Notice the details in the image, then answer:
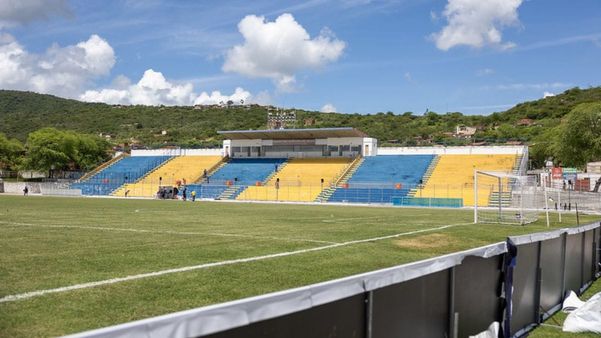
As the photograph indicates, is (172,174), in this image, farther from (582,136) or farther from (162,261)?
(162,261)

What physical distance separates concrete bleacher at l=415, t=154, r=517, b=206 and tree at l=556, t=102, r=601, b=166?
586 centimetres

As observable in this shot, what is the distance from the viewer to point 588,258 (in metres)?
12.0

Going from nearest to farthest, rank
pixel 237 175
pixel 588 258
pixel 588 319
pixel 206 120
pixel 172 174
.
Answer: pixel 588 319 < pixel 588 258 < pixel 237 175 < pixel 172 174 < pixel 206 120

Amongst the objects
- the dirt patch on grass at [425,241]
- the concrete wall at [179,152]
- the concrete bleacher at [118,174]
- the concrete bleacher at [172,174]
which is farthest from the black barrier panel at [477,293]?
the concrete wall at [179,152]

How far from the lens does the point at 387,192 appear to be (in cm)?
5825

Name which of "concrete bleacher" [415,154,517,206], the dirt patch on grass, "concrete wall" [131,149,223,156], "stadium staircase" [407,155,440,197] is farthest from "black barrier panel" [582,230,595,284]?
"concrete wall" [131,149,223,156]

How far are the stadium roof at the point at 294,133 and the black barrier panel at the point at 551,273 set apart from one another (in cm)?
6390

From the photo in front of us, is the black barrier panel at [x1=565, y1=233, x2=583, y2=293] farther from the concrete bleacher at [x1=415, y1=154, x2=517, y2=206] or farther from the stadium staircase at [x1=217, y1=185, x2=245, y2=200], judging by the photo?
the stadium staircase at [x1=217, y1=185, x2=245, y2=200]

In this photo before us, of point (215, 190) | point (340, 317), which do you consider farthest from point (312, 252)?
point (215, 190)

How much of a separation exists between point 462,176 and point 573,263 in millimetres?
53256

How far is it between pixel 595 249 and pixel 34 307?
454 inches

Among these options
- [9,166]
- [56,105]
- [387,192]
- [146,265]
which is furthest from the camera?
[56,105]

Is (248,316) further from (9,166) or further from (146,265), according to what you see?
(9,166)

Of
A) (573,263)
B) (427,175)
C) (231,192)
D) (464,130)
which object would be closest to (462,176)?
(427,175)
